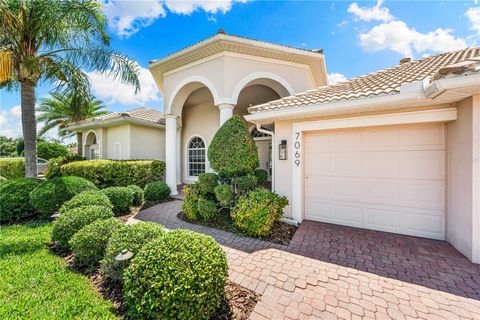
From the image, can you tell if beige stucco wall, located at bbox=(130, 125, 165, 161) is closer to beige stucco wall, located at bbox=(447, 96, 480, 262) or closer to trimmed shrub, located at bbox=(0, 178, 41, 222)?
trimmed shrub, located at bbox=(0, 178, 41, 222)

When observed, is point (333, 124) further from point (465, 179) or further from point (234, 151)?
point (234, 151)

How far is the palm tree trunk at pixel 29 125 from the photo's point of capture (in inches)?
325

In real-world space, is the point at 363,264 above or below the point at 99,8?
below

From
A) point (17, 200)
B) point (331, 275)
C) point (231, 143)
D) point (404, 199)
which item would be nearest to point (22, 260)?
point (17, 200)

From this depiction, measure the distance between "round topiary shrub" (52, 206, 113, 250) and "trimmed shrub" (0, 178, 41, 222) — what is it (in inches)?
138

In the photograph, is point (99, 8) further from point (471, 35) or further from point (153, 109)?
point (471, 35)

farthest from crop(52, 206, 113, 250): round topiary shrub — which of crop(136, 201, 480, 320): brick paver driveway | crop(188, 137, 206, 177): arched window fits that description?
crop(188, 137, 206, 177): arched window

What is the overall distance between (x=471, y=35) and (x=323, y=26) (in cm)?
502

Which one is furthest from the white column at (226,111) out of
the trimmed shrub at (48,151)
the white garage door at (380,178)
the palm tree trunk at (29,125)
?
the trimmed shrub at (48,151)

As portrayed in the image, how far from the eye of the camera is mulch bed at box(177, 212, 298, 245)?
5.22 metres

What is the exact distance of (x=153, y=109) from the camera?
1599cm

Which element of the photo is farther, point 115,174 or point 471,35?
point 115,174

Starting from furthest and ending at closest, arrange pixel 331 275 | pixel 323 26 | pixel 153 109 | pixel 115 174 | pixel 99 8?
pixel 153 109 → pixel 115 174 → pixel 323 26 → pixel 99 8 → pixel 331 275

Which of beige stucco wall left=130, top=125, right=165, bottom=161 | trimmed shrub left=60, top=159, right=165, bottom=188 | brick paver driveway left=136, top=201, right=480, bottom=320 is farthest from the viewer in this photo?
beige stucco wall left=130, top=125, right=165, bottom=161
